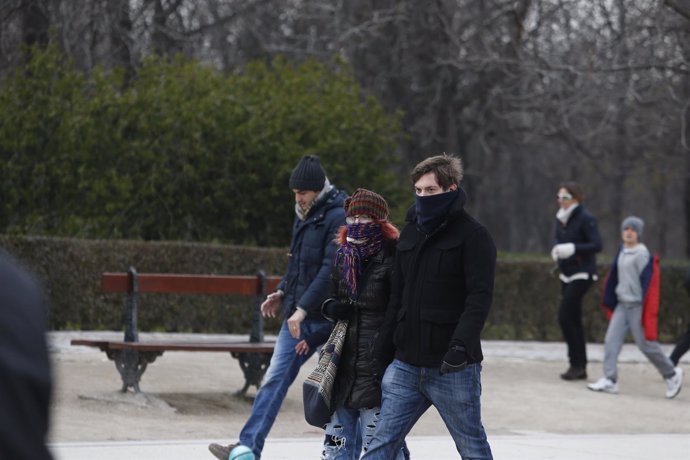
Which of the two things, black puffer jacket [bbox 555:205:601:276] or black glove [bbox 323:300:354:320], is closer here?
black glove [bbox 323:300:354:320]

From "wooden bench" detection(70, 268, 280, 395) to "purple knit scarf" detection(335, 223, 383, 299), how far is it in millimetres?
3761

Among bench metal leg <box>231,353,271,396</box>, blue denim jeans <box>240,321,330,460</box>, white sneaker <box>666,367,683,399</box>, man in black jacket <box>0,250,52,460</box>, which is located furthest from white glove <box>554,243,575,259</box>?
man in black jacket <box>0,250,52,460</box>


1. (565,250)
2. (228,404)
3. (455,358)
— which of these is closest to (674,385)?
(565,250)

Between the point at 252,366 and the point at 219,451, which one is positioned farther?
the point at 252,366

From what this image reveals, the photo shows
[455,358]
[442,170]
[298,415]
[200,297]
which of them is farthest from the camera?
[200,297]

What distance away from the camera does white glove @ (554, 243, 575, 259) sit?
11.7 meters

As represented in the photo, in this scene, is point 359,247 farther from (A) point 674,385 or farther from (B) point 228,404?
(A) point 674,385

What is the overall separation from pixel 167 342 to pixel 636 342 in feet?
14.1

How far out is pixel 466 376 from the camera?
17.3ft

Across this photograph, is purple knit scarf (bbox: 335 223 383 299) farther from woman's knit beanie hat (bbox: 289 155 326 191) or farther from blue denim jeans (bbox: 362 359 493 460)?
woman's knit beanie hat (bbox: 289 155 326 191)

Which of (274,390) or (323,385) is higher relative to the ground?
(323,385)

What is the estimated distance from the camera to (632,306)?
1145cm

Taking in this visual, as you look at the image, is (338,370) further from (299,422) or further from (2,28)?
(2,28)

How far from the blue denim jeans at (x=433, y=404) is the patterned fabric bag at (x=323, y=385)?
0.39 metres
